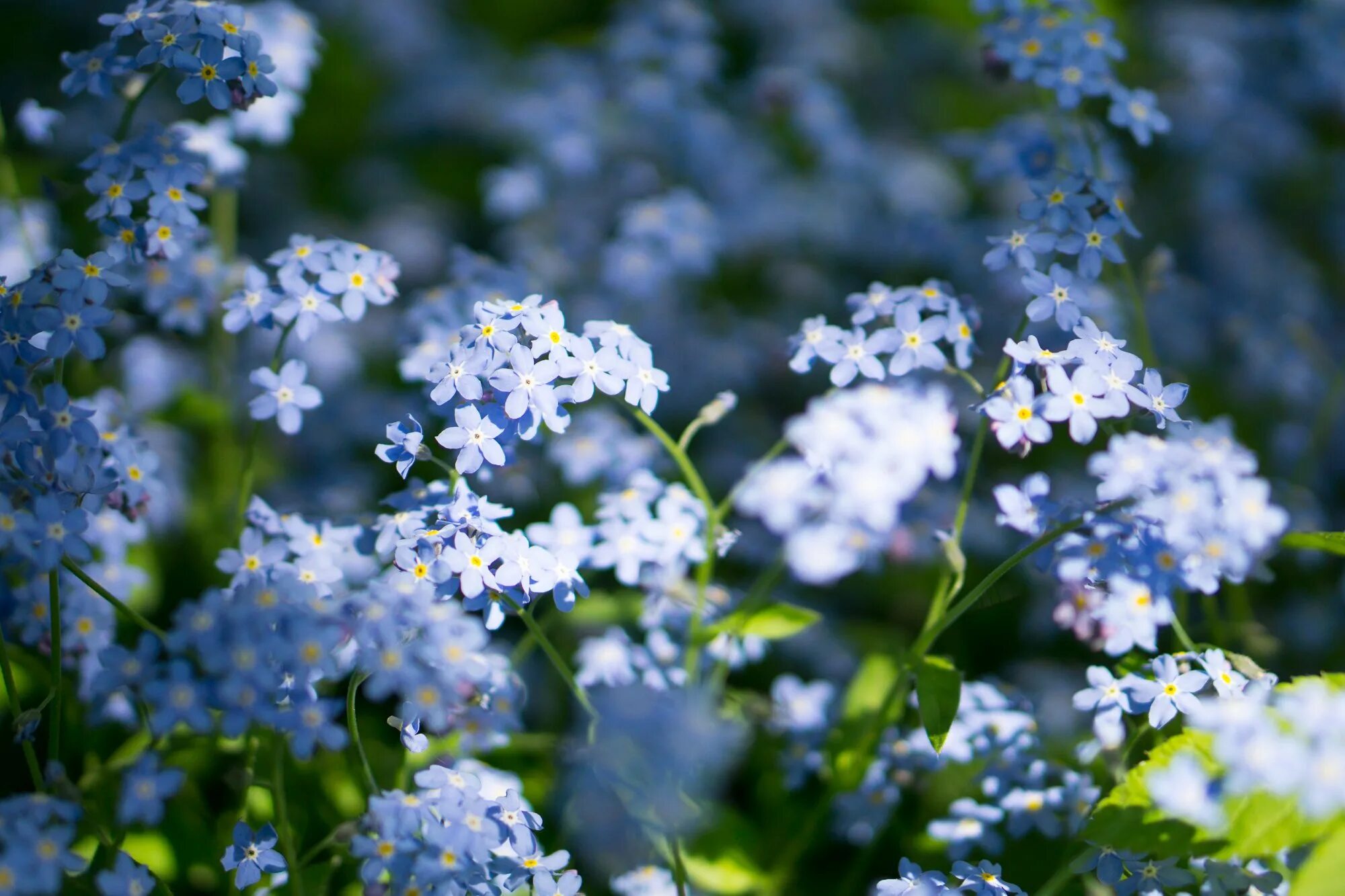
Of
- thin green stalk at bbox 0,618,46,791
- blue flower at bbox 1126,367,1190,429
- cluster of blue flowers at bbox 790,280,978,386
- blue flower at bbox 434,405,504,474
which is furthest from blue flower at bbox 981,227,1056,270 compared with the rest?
thin green stalk at bbox 0,618,46,791

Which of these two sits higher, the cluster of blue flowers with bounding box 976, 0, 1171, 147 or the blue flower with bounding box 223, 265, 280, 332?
the cluster of blue flowers with bounding box 976, 0, 1171, 147

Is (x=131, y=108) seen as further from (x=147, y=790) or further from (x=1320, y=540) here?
A: (x=1320, y=540)

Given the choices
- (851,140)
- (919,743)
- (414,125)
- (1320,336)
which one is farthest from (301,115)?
(1320,336)

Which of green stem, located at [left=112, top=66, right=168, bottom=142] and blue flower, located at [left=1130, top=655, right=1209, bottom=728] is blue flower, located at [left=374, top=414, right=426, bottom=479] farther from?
blue flower, located at [left=1130, top=655, right=1209, bottom=728]

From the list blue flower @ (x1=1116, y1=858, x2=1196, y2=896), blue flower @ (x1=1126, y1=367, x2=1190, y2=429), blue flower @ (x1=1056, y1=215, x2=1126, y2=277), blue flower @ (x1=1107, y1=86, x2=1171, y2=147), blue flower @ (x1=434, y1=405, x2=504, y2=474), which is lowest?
blue flower @ (x1=1116, y1=858, x2=1196, y2=896)

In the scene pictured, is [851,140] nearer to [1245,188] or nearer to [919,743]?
[1245,188]

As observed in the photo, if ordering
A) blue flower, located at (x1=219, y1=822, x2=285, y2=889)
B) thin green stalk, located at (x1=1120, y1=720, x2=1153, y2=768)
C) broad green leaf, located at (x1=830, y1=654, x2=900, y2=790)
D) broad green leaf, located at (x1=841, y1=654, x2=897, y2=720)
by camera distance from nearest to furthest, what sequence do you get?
blue flower, located at (x1=219, y1=822, x2=285, y2=889) < thin green stalk, located at (x1=1120, y1=720, x2=1153, y2=768) < broad green leaf, located at (x1=830, y1=654, x2=900, y2=790) < broad green leaf, located at (x1=841, y1=654, x2=897, y2=720)

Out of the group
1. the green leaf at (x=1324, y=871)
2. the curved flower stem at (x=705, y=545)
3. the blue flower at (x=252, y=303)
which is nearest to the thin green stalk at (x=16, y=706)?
the blue flower at (x=252, y=303)

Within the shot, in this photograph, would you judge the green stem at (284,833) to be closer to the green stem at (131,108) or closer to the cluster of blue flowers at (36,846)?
the cluster of blue flowers at (36,846)
